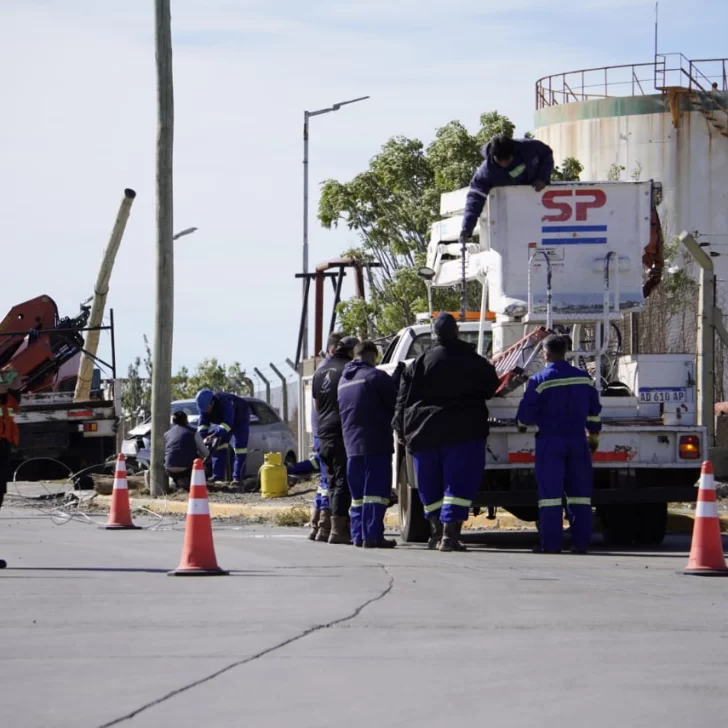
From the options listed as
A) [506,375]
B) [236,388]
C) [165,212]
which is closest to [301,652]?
[506,375]

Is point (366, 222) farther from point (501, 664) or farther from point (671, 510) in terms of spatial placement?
point (501, 664)

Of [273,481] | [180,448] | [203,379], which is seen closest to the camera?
[273,481]

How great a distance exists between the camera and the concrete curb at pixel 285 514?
1684 cm

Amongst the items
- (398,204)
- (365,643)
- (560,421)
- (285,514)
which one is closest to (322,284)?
(398,204)

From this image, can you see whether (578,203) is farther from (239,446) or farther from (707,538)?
(239,446)

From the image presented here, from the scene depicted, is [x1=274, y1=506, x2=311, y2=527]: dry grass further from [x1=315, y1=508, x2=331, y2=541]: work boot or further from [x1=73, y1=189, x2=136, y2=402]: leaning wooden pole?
[x1=73, y1=189, x2=136, y2=402]: leaning wooden pole

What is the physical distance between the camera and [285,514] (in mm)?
18578

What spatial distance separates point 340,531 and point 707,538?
164 inches

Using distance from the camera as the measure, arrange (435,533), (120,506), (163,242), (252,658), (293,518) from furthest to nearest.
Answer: (163,242) → (293,518) → (120,506) → (435,533) → (252,658)

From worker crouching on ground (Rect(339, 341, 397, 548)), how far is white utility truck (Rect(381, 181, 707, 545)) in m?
0.34

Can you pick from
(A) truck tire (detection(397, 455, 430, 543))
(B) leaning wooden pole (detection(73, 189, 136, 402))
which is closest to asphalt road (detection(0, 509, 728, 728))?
(A) truck tire (detection(397, 455, 430, 543))

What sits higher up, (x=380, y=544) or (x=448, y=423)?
(x=448, y=423)

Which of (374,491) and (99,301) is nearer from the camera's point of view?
(374,491)

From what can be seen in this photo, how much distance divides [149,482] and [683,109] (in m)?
21.6
